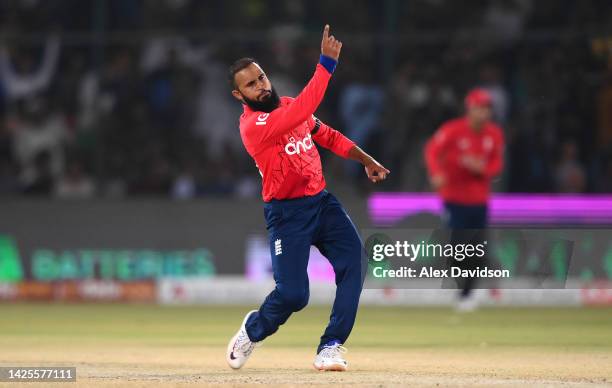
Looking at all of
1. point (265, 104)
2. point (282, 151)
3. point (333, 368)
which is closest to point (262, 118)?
point (265, 104)

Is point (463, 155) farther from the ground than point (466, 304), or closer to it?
farther from the ground

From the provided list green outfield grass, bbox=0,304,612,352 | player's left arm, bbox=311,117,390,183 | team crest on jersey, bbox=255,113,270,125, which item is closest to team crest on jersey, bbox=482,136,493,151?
green outfield grass, bbox=0,304,612,352

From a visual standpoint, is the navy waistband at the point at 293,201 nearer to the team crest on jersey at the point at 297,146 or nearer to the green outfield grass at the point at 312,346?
the team crest on jersey at the point at 297,146

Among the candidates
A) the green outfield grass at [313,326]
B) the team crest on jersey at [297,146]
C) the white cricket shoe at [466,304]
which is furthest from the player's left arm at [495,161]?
the team crest on jersey at [297,146]

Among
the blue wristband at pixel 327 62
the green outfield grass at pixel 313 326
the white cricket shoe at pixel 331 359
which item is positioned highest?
the blue wristband at pixel 327 62

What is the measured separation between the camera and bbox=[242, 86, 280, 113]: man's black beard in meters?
7.96

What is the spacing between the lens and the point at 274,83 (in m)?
15.3

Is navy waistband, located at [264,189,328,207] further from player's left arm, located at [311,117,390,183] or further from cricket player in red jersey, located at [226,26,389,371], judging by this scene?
player's left arm, located at [311,117,390,183]

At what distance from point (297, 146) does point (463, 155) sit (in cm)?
574

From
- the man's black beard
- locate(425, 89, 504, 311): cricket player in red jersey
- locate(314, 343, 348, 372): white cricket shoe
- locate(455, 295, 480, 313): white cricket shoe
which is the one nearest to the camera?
the man's black beard

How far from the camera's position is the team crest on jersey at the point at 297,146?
7.99 metres

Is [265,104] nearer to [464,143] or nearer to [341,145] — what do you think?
[341,145]

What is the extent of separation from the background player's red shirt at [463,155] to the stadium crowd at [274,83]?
1.34 metres

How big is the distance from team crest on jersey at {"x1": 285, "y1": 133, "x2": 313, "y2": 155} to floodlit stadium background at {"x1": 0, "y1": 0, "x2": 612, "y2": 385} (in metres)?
5.22
